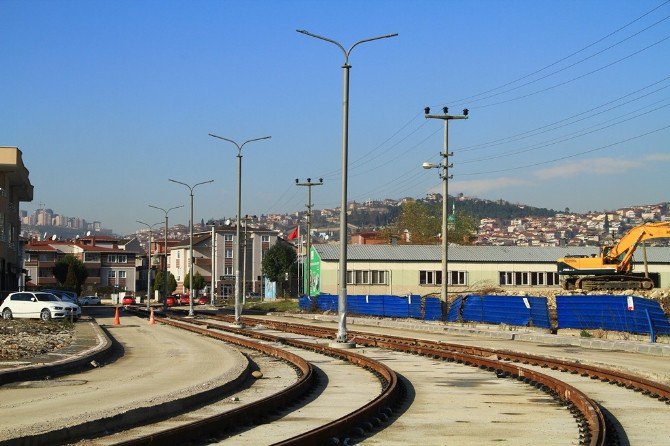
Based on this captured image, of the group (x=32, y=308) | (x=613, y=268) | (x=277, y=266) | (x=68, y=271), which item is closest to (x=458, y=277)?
(x=613, y=268)

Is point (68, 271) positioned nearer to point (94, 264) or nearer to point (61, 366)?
point (94, 264)

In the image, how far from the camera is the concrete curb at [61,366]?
692 inches

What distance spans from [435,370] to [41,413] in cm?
1056

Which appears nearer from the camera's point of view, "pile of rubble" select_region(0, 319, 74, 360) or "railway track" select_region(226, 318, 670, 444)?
"railway track" select_region(226, 318, 670, 444)

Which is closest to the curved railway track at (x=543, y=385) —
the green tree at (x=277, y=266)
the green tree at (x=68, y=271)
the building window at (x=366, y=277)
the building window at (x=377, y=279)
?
the building window at (x=366, y=277)

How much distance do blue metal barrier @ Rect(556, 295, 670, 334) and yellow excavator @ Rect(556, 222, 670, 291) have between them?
54.1 ft

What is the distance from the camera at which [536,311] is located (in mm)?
37094

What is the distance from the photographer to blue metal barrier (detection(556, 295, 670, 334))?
29.5m

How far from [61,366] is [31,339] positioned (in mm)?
11648

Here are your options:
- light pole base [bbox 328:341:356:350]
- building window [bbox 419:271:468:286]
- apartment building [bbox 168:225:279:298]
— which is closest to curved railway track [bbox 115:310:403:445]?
light pole base [bbox 328:341:356:350]

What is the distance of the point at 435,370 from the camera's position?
70.2 ft

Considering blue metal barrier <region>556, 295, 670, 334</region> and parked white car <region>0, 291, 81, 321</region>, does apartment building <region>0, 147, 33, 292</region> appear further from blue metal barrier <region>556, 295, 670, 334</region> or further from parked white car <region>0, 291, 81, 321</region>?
blue metal barrier <region>556, 295, 670, 334</region>

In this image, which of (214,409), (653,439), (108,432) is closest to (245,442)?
(108,432)

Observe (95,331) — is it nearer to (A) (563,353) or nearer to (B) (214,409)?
(A) (563,353)
